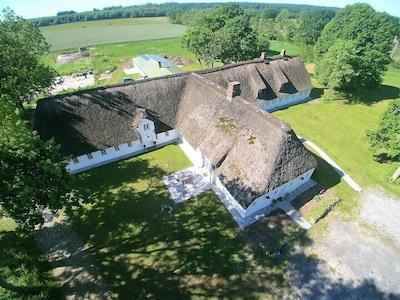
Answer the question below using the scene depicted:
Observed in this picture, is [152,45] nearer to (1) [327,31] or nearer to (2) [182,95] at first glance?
(1) [327,31]

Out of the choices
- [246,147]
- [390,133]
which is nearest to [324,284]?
[246,147]

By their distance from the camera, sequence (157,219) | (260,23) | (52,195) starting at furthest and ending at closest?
1. (260,23)
2. (157,219)
3. (52,195)

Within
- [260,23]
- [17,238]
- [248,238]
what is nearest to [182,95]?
[248,238]

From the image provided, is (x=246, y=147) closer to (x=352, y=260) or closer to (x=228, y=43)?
(x=352, y=260)

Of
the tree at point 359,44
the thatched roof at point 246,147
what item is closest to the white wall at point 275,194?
the thatched roof at point 246,147

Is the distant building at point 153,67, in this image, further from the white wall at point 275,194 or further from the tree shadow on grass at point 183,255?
the white wall at point 275,194

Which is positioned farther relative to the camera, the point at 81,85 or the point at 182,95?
the point at 81,85

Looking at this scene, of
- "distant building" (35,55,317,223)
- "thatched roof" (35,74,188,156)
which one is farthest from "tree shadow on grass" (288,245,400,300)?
"thatched roof" (35,74,188,156)
